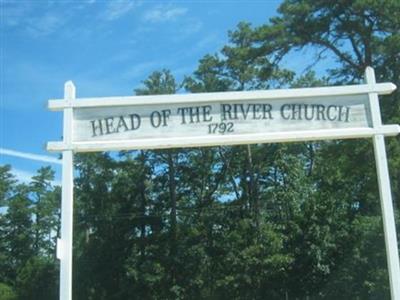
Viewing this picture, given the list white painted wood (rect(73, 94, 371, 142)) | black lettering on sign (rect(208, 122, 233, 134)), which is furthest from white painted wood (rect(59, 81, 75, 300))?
black lettering on sign (rect(208, 122, 233, 134))

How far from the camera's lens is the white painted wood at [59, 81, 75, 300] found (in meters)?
7.66

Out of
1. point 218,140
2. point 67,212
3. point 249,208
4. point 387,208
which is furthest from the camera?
point 249,208

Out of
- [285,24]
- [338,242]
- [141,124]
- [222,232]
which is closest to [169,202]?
[222,232]

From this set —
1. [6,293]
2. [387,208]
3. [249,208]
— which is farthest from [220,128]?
[6,293]

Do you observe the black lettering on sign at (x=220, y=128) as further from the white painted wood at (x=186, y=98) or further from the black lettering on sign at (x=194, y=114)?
the white painted wood at (x=186, y=98)

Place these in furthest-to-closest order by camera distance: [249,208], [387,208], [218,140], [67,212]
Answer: [249,208] → [218,140] → [387,208] → [67,212]

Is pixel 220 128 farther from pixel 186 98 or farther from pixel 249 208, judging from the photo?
pixel 249 208

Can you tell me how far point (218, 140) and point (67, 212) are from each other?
2.00 metres

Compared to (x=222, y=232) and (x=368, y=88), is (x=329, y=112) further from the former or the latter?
(x=222, y=232)

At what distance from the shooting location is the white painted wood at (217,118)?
8180 mm

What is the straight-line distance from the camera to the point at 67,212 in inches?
309

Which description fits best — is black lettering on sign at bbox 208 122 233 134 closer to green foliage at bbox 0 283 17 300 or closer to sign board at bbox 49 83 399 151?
sign board at bbox 49 83 399 151

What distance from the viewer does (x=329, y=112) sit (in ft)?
27.3

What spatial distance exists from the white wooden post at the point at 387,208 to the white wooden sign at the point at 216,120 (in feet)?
0.04
